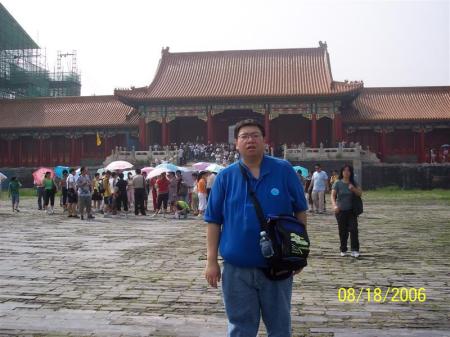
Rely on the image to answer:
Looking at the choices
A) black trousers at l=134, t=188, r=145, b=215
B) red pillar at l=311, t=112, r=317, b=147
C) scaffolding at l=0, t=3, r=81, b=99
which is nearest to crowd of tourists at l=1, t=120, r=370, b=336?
black trousers at l=134, t=188, r=145, b=215

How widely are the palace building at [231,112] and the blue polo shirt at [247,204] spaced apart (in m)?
28.5

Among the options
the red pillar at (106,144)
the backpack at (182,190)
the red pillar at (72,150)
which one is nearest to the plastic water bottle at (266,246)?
the backpack at (182,190)

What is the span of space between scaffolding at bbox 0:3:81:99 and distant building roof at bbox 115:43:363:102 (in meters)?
16.0

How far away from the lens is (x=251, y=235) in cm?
322

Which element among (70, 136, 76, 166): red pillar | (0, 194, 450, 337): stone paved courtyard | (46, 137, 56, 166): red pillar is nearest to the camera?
(0, 194, 450, 337): stone paved courtyard

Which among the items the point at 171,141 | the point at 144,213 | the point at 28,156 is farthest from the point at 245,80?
the point at 144,213

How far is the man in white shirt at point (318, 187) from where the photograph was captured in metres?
15.9

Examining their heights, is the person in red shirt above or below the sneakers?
above

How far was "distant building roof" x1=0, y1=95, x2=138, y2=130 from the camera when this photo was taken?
35188 mm

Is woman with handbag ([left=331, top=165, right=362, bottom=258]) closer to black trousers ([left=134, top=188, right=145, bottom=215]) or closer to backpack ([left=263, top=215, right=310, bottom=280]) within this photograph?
backpack ([left=263, top=215, right=310, bottom=280])

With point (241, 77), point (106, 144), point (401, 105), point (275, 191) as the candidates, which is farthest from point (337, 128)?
point (275, 191)

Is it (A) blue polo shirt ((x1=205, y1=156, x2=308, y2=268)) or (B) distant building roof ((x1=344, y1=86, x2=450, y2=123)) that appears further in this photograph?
(B) distant building roof ((x1=344, y1=86, x2=450, y2=123))

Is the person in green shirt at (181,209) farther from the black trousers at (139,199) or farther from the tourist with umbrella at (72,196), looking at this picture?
the tourist with umbrella at (72,196)

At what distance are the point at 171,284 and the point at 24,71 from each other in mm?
45477
